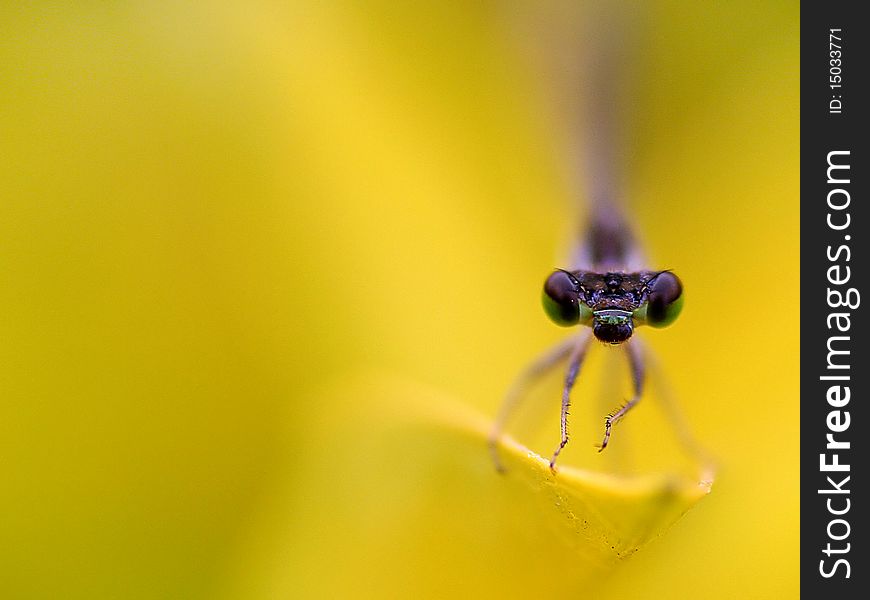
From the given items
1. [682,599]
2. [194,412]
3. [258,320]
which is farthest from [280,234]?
[682,599]

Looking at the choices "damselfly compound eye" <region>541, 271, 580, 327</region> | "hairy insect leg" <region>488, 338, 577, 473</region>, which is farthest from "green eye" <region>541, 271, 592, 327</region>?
"hairy insect leg" <region>488, 338, 577, 473</region>

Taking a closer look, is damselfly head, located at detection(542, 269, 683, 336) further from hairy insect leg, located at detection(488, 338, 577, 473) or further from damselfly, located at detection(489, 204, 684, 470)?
hairy insect leg, located at detection(488, 338, 577, 473)

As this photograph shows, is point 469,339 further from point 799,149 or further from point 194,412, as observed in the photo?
point 799,149

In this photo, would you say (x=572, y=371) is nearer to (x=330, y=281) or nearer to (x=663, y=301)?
(x=663, y=301)

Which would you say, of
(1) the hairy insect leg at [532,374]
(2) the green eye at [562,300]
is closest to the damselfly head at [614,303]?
(2) the green eye at [562,300]

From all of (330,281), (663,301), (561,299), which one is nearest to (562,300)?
(561,299)
